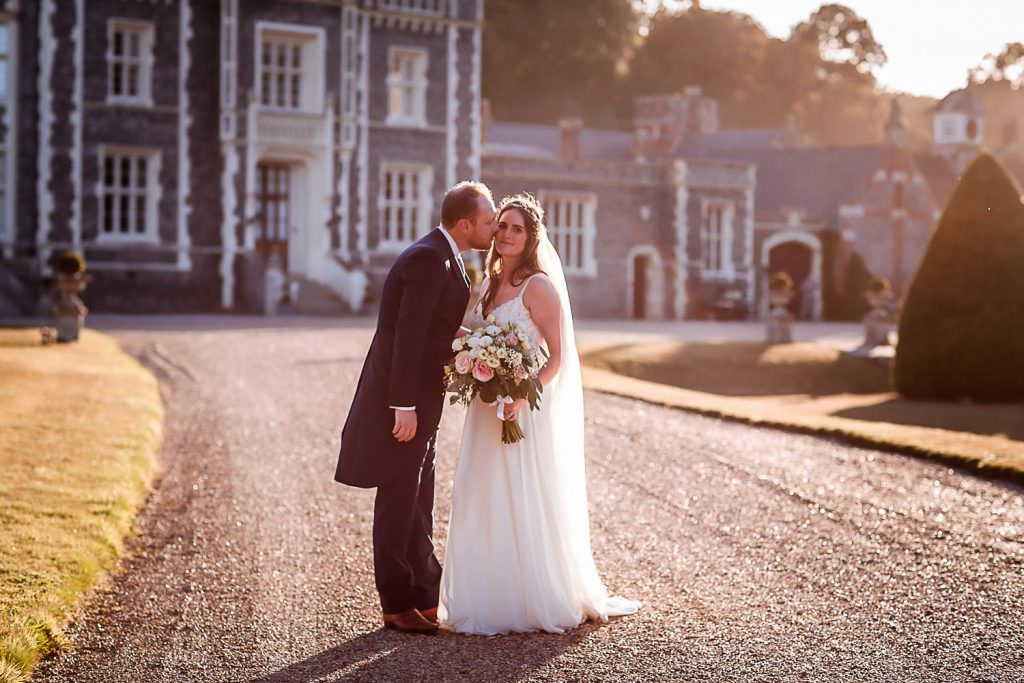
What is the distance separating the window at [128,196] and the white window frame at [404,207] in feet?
18.5

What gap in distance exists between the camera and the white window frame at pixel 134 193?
3169cm

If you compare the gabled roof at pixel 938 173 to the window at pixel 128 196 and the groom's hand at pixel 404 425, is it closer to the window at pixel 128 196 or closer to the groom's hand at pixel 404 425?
the window at pixel 128 196

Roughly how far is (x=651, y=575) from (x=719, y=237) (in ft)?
117

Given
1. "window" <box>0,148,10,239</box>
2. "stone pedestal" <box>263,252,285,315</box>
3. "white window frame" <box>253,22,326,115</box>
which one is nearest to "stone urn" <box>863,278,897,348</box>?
"stone pedestal" <box>263,252,285,315</box>

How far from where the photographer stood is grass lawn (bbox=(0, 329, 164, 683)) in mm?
6355

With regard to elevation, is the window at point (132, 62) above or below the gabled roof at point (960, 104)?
below

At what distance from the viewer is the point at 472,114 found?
118 feet

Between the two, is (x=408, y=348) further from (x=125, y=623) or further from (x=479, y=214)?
(x=125, y=623)

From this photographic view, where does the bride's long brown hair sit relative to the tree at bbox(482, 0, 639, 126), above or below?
below

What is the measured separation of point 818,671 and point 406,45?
3113cm

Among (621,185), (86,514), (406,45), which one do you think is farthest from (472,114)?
(86,514)

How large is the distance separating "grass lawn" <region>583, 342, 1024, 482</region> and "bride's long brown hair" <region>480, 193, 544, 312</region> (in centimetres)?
532

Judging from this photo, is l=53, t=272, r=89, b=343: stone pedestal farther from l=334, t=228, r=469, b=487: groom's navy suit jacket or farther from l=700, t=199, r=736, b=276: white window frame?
l=700, t=199, r=736, b=276: white window frame

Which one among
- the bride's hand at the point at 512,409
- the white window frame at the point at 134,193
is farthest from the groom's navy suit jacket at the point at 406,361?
the white window frame at the point at 134,193
